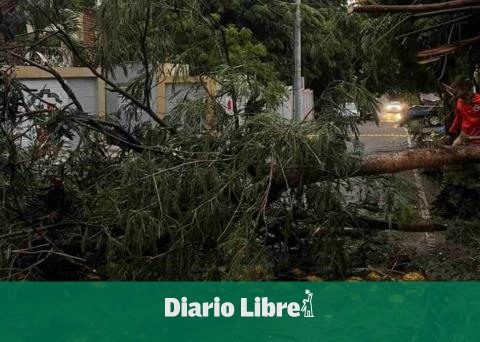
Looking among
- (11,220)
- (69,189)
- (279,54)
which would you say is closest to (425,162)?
(69,189)

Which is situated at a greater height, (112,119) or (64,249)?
(112,119)

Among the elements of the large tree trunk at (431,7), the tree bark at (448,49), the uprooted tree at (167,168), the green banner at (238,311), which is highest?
the large tree trunk at (431,7)

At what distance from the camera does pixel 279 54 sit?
16.9 metres

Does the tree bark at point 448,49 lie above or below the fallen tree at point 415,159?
above

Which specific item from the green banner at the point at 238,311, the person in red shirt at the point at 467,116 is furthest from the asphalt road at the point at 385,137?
the green banner at the point at 238,311

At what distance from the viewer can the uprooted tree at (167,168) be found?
404cm

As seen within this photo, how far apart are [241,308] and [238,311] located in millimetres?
23

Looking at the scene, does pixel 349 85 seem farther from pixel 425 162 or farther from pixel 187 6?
pixel 187 6

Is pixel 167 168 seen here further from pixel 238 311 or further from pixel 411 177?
pixel 411 177

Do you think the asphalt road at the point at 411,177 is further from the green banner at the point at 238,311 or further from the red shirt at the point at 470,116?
the green banner at the point at 238,311

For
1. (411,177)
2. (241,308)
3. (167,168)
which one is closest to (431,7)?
(167,168)

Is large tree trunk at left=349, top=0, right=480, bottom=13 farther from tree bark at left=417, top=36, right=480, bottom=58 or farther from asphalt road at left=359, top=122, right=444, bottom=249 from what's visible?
asphalt road at left=359, top=122, right=444, bottom=249

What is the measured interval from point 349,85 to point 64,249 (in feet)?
7.67

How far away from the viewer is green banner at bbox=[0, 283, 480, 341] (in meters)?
3.39
